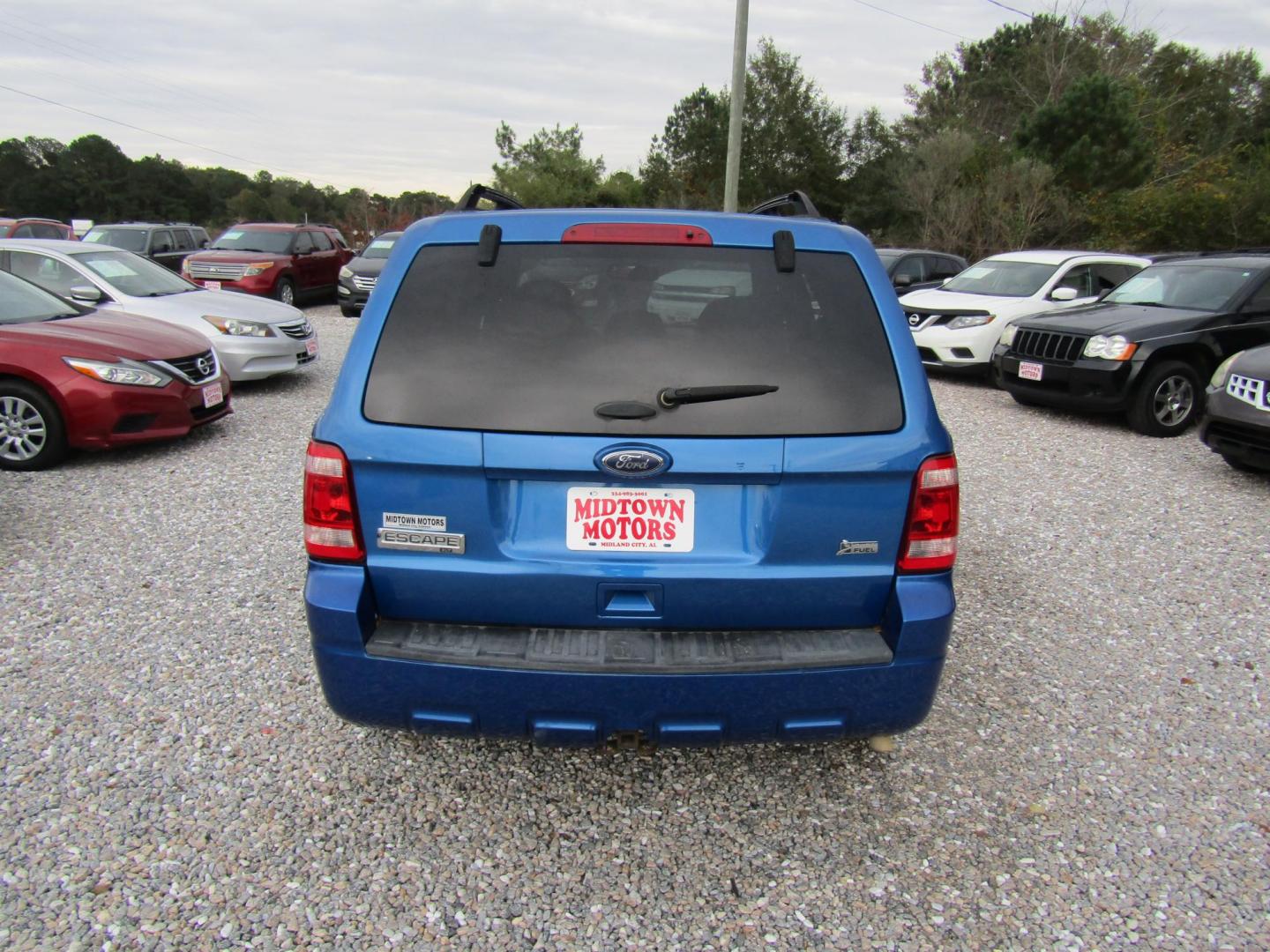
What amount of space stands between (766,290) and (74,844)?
2.59m

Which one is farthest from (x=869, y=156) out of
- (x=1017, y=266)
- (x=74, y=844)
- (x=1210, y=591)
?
(x=74, y=844)

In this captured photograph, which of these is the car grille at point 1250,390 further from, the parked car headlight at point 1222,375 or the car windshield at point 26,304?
the car windshield at point 26,304

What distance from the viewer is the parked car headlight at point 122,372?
620 cm

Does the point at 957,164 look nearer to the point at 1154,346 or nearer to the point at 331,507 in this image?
the point at 1154,346

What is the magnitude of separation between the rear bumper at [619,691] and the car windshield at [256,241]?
15.6 meters

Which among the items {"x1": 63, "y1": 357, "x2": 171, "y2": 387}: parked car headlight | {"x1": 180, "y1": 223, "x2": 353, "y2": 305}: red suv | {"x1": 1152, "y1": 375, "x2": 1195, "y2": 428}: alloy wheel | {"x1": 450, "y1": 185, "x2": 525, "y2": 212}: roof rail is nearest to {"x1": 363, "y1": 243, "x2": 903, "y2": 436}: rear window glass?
{"x1": 450, "y1": 185, "x2": 525, "y2": 212}: roof rail

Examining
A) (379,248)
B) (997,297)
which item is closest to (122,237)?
(379,248)

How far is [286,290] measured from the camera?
15.7 meters

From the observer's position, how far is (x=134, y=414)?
6355mm

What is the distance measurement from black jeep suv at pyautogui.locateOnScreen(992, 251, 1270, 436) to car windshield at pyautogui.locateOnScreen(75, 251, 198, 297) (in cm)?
950

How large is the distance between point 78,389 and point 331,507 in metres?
5.17

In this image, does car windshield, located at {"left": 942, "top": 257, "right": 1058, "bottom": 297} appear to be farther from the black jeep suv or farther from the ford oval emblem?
the ford oval emblem

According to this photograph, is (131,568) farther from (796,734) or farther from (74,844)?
(796,734)

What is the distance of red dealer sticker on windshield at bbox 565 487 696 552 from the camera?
2.21 meters
